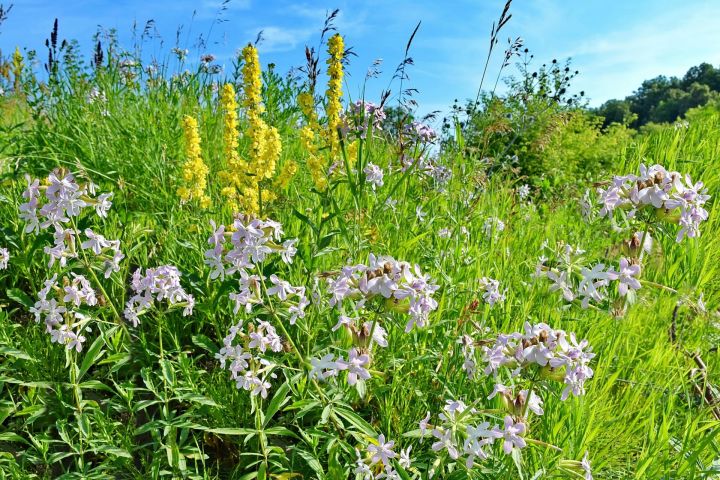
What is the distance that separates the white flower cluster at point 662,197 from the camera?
1.82m

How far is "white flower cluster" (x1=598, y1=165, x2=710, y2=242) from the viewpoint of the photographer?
182cm

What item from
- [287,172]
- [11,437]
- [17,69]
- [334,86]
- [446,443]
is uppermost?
[17,69]

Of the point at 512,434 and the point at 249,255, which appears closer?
the point at 512,434

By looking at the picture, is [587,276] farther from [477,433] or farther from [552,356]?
[477,433]

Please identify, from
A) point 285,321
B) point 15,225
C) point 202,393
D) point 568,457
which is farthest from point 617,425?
point 15,225

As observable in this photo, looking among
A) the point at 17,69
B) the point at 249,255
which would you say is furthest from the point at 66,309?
the point at 17,69

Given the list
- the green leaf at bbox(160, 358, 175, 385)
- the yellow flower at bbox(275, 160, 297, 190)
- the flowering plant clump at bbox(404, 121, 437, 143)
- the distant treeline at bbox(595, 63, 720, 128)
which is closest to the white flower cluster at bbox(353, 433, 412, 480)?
the green leaf at bbox(160, 358, 175, 385)

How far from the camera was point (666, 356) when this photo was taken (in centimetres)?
285

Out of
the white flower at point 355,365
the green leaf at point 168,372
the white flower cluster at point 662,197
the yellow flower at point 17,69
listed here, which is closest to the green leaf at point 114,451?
the green leaf at point 168,372

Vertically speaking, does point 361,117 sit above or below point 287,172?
above

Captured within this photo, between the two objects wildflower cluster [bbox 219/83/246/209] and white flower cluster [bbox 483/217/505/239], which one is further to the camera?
white flower cluster [bbox 483/217/505/239]

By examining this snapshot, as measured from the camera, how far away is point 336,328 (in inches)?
60.2

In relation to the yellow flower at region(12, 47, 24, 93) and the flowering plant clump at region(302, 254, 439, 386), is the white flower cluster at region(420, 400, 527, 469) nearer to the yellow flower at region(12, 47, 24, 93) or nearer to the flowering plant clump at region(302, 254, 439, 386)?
the flowering plant clump at region(302, 254, 439, 386)

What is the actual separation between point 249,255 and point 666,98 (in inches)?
2397
